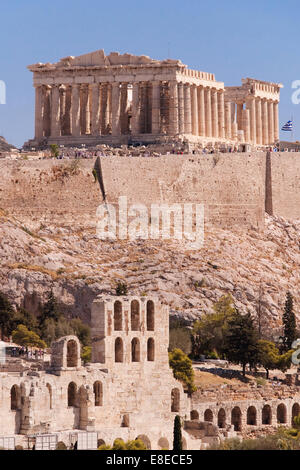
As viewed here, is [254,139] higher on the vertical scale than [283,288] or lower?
higher

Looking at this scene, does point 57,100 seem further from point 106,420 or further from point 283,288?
point 106,420

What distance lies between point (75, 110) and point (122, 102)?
10.4ft

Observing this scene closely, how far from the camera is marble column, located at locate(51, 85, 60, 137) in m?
122

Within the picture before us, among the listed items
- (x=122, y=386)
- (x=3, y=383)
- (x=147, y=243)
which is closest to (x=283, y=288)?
(x=147, y=243)

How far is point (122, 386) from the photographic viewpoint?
76.9m

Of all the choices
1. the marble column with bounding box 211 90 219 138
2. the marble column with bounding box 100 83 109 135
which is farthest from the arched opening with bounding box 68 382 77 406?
the marble column with bounding box 211 90 219 138

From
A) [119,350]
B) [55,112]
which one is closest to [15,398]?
[119,350]

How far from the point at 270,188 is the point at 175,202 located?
23.3 feet

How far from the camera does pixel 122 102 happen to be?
122 meters

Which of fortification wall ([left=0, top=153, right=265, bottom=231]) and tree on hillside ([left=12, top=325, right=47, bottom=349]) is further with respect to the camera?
fortification wall ([left=0, top=153, right=265, bottom=231])

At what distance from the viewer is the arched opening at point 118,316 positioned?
257ft

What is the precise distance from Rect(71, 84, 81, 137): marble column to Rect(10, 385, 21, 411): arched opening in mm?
50089

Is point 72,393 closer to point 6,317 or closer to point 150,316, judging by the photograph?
point 150,316

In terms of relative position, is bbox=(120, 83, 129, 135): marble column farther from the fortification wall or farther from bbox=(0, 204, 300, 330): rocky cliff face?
bbox=(0, 204, 300, 330): rocky cliff face
